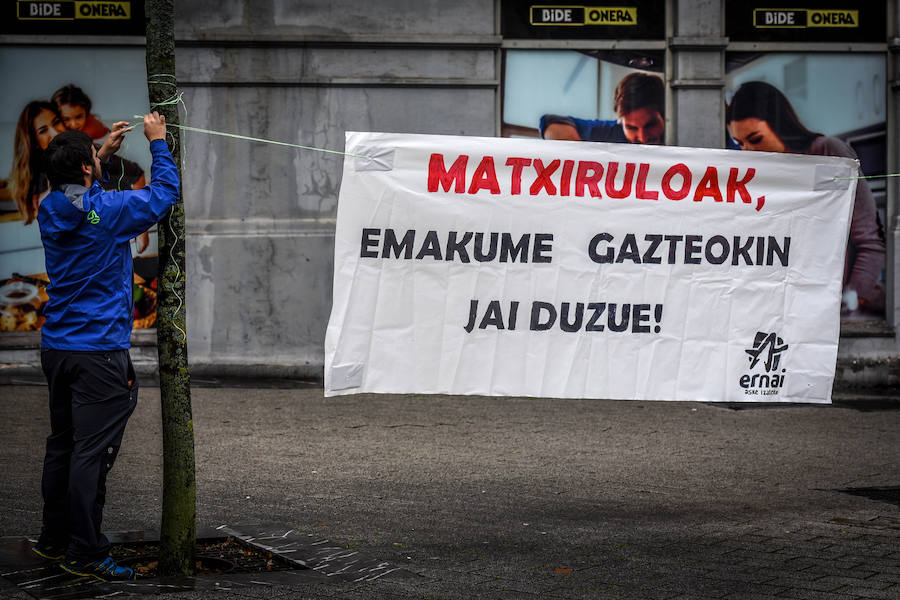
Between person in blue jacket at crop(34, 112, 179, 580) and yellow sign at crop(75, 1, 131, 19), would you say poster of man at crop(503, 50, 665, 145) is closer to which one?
yellow sign at crop(75, 1, 131, 19)

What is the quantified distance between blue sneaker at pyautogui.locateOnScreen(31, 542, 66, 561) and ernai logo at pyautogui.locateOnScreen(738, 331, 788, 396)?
11.0 ft

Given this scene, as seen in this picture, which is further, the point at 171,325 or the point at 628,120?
the point at 628,120

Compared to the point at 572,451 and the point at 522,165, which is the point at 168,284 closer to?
the point at 522,165

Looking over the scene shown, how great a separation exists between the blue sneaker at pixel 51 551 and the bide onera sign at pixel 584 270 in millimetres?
1384

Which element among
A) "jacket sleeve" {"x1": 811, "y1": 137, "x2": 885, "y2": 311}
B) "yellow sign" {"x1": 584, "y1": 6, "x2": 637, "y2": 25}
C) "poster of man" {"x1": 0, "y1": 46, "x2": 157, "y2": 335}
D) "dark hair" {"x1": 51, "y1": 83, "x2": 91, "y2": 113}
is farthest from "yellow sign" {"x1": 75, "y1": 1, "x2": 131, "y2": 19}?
"jacket sleeve" {"x1": 811, "y1": 137, "x2": 885, "y2": 311}

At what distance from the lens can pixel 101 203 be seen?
4969mm

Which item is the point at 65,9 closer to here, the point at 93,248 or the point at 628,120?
the point at 628,120

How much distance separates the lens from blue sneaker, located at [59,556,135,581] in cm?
488

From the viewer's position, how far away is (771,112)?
44.8 ft

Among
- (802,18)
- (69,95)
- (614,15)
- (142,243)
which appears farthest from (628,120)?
(69,95)

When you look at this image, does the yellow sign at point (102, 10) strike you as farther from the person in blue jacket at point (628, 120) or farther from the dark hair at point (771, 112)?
the dark hair at point (771, 112)

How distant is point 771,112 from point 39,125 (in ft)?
27.3

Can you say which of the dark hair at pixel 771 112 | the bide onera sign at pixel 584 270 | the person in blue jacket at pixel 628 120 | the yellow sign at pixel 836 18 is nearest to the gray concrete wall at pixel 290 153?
the person in blue jacket at pixel 628 120

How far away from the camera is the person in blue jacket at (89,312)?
4914 mm
